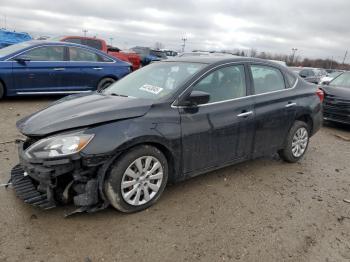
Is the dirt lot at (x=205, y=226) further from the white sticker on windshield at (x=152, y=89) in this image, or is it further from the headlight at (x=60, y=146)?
the white sticker on windshield at (x=152, y=89)

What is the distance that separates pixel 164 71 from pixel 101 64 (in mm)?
5324

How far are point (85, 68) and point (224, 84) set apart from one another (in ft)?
18.7

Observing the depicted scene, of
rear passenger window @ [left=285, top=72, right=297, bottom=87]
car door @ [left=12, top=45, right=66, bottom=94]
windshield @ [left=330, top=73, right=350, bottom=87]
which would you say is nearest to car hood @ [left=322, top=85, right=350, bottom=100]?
windshield @ [left=330, top=73, right=350, bottom=87]

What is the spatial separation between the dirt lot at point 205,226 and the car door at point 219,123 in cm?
45

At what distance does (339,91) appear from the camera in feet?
29.6

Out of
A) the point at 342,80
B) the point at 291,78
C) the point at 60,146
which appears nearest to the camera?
the point at 60,146

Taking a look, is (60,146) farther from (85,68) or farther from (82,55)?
(82,55)

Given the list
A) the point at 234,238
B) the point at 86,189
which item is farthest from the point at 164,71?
the point at 234,238

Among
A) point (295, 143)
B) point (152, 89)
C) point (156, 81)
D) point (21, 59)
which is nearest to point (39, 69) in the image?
point (21, 59)

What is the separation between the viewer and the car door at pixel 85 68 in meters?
8.91

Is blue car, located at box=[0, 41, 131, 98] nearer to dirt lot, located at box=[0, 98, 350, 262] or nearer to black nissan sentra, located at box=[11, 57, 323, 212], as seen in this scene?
dirt lot, located at box=[0, 98, 350, 262]

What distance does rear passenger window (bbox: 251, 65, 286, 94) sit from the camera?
4741 millimetres

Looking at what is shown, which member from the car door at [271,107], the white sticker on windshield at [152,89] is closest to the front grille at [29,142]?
the white sticker on windshield at [152,89]

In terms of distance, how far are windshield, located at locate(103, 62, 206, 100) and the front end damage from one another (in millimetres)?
1127
